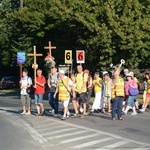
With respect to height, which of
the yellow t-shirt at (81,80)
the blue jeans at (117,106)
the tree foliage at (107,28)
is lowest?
the blue jeans at (117,106)

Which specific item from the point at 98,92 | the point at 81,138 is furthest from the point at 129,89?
the point at 81,138

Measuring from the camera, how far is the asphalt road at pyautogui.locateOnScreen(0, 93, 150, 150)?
421 inches

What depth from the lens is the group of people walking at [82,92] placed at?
16062 mm

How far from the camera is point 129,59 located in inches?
1179

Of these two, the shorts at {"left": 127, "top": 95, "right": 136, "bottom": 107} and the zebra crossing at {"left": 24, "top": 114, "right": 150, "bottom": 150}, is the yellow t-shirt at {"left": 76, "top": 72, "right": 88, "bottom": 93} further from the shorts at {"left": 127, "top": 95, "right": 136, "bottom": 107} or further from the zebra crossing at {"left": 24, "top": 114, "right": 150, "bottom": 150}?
the zebra crossing at {"left": 24, "top": 114, "right": 150, "bottom": 150}

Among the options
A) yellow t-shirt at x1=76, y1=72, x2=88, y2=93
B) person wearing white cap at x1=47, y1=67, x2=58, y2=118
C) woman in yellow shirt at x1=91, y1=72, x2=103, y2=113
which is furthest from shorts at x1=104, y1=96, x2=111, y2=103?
person wearing white cap at x1=47, y1=67, x2=58, y2=118

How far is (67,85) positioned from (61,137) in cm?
431

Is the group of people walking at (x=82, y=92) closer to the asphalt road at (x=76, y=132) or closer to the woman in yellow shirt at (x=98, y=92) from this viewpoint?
the woman in yellow shirt at (x=98, y=92)

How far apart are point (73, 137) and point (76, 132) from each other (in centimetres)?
93

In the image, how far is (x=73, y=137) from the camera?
11.9 meters

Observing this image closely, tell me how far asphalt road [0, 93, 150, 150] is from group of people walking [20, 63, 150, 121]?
1.68 feet

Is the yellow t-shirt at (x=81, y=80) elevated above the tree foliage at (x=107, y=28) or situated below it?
below

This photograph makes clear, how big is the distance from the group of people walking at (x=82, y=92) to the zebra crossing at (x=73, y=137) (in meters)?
1.33

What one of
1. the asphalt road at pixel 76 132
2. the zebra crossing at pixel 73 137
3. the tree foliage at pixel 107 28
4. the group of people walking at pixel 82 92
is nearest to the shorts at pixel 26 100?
the group of people walking at pixel 82 92
